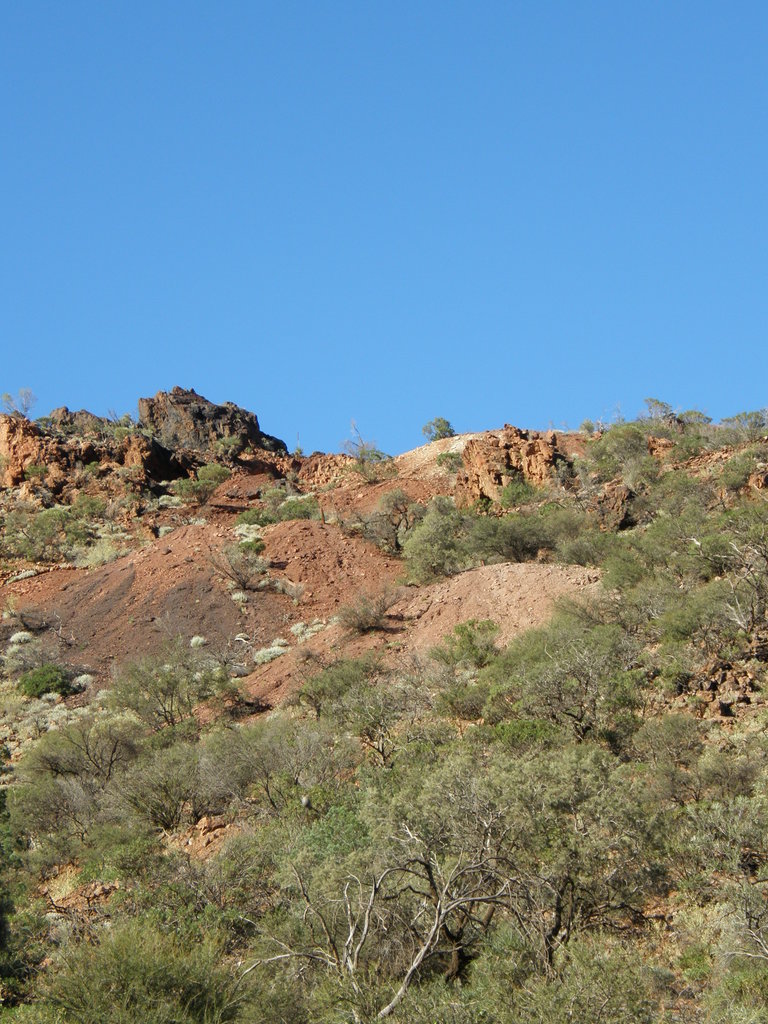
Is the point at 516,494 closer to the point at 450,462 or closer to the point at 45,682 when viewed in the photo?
the point at 450,462

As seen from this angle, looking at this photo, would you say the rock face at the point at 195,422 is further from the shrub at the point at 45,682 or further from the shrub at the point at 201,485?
the shrub at the point at 45,682

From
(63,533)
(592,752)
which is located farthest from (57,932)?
(63,533)

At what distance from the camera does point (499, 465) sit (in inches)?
1613

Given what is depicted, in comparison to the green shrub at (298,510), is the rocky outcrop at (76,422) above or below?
above

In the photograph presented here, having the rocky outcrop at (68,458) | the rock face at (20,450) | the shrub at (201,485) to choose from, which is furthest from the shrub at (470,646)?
the rock face at (20,450)

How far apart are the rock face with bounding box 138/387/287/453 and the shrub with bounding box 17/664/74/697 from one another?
26.3 metres

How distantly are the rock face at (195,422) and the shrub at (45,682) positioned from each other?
26313 mm

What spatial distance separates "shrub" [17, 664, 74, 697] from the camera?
30716 millimetres

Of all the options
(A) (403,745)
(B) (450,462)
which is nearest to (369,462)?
(B) (450,462)

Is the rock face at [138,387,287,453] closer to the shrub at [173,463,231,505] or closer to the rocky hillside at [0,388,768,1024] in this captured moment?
the shrub at [173,463,231,505]

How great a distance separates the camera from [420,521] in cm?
3869

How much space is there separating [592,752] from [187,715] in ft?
47.7

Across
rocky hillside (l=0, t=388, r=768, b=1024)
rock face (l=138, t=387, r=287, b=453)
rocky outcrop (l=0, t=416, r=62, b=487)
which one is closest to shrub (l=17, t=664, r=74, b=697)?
rocky hillside (l=0, t=388, r=768, b=1024)

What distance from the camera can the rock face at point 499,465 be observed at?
1591 inches
